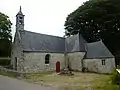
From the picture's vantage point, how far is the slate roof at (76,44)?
28656 millimetres

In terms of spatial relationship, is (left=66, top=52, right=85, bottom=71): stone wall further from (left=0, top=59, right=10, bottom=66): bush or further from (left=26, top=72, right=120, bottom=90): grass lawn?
(left=0, top=59, right=10, bottom=66): bush

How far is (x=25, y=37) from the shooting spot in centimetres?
2761

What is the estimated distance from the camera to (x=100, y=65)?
25.5 m

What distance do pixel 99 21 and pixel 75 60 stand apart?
9915mm

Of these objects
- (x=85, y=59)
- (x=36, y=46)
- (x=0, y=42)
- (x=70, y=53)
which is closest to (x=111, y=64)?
(x=85, y=59)

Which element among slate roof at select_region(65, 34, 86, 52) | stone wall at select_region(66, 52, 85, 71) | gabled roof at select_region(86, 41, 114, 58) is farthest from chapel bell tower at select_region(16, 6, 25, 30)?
gabled roof at select_region(86, 41, 114, 58)

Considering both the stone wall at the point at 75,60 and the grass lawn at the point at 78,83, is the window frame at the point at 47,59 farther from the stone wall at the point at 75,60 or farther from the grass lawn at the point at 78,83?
the grass lawn at the point at 78,83

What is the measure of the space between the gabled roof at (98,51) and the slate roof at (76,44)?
3.76 ft

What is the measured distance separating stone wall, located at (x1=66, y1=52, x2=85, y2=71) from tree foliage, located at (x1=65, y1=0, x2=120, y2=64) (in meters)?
9.07

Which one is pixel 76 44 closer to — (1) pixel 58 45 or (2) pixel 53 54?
(1) pixel 58 45

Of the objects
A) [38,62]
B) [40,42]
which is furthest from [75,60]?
[40,42]

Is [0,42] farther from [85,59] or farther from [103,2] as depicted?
[103,2]

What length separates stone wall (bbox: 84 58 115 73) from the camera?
82.3 ft

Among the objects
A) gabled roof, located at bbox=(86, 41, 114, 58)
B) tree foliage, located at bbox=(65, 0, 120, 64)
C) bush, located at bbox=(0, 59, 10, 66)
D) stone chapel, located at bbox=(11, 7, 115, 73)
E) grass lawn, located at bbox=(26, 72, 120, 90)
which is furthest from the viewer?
bush, located at bbox=(0, 59, 10, 66)
